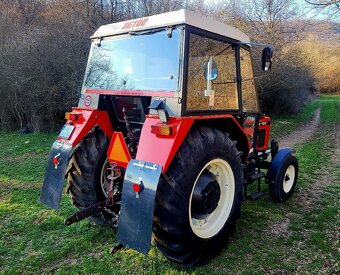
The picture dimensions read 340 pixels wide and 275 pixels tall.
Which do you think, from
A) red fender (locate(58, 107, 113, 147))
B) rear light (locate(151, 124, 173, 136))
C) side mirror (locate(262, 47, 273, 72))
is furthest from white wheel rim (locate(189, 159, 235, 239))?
side mirror (locate(262, 47, 273, 72))

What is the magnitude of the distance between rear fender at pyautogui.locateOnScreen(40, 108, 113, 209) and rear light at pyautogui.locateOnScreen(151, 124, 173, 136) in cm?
107

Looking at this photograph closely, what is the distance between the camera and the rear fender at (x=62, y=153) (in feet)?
10.7

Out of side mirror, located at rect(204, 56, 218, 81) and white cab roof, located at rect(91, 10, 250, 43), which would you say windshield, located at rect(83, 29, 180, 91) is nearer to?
white cab roof, located at rect(91, 10, 250, 43)

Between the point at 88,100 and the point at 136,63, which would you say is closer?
the point at 136,63

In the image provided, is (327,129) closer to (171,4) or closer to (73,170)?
(171,4)

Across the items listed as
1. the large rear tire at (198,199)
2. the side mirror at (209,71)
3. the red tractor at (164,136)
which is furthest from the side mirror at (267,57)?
the large rear tire at (198,199)

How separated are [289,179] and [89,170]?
3147 mm

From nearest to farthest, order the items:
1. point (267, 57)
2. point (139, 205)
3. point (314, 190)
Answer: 1. point (139, 205)
2. point (267, 57)
3. point (314, 190)

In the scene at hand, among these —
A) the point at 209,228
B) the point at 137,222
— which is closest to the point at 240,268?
the point at 209,228

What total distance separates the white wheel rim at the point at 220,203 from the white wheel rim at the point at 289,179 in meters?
1.83

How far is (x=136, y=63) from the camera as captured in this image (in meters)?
3.43

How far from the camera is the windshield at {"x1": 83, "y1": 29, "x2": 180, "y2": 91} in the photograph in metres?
3.04

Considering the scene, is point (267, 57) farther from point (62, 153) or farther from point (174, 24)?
point (62, 153)

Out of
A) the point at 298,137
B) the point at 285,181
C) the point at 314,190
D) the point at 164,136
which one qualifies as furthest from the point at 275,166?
the point at 298,137
